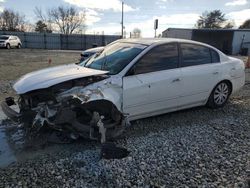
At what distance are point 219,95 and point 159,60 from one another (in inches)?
74.6

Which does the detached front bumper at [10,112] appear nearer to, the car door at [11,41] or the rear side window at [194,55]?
the rear side window at [194,55]

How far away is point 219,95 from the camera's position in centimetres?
629

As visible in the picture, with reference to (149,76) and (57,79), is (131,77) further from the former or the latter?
(57,79)

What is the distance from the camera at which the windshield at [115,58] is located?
4.97 meters

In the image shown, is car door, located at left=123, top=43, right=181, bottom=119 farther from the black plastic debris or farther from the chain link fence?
the chain link fence

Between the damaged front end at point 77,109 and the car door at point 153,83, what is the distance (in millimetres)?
322

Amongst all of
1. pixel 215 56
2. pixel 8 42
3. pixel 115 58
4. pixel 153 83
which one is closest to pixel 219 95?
pixel 215 56

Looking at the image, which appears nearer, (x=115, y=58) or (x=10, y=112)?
(x=10, y=112)

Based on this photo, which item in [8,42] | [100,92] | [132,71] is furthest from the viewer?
[8,42]

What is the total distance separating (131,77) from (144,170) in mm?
Result: 1745

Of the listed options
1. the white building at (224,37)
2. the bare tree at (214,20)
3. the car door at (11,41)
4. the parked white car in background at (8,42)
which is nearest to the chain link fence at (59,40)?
the parked white car in background at (8,42)

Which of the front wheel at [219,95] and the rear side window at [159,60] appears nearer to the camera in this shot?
the rear side window at [159,60]

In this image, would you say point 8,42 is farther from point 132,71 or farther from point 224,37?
point 224,37

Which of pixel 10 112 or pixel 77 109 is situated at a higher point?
pixel 77 109
